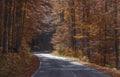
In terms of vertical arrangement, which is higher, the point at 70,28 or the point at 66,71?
the point at 70,28

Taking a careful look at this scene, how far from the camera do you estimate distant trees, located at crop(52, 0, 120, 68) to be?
45.0m

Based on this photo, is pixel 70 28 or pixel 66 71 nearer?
pixel 66 71

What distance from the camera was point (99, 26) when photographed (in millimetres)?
45281

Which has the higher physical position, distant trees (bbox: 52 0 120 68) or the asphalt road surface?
distant trees (bbox: 52 0 120 68)

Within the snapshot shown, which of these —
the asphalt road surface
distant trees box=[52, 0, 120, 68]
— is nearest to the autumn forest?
distant trees box=[52, 0, 120, 68]

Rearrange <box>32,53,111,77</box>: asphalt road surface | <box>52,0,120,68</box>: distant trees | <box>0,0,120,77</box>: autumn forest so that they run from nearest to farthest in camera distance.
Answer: <box>32,53,111,77</box>: asphalt road surface
<box>0,0,120,77</box>: autumn forest
<box>52,0,120,68</box>: distant trees

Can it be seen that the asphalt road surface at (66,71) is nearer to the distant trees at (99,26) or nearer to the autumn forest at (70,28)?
the autumn forest at (70,28)

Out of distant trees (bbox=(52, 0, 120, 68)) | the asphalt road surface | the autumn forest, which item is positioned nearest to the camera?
the asphalt road surface

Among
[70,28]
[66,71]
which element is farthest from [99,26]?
[66,71]

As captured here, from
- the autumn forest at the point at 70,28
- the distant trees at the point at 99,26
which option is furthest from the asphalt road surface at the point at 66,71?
the distant trees at the point at 99,26

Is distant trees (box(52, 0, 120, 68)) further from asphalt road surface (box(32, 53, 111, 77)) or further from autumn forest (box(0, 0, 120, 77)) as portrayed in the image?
asphalt road surface (box(32, 53, 111, 77))

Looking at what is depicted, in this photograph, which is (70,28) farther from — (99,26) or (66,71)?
(66,71)

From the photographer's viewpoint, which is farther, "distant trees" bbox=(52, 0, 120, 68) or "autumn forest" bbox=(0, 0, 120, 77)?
"distant trees" bbox=(52, 0, 120, 68)

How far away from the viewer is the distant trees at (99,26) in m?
45.0
